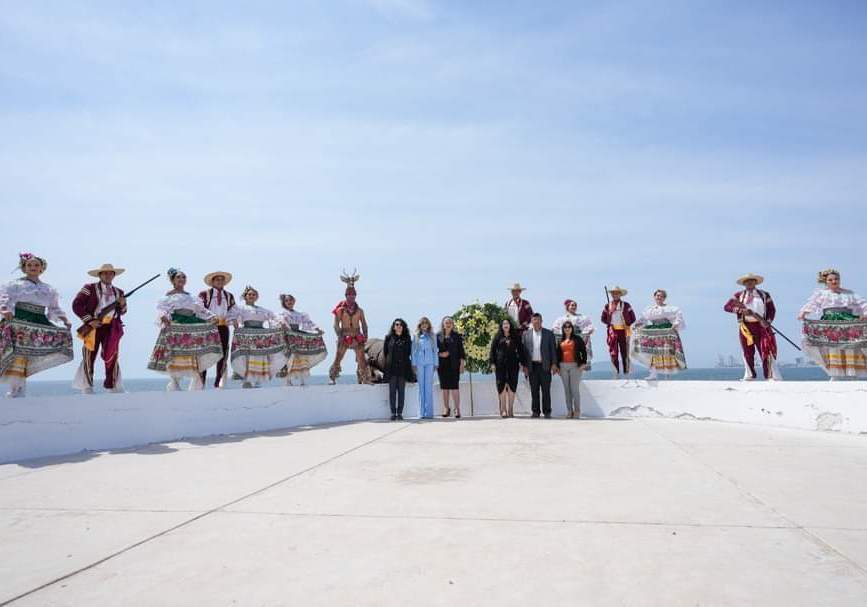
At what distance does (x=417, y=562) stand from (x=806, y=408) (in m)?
7.16

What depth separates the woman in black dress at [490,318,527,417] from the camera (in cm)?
997

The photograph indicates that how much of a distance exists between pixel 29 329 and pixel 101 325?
0.81 metres

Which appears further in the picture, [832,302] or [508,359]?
[508,359]

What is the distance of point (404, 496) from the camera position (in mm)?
4039

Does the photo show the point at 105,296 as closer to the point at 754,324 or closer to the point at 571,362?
the point at 571,362

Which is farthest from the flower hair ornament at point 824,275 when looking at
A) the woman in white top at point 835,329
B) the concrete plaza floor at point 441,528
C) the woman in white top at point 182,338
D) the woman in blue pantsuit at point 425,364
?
the woman in white top at point 182,338

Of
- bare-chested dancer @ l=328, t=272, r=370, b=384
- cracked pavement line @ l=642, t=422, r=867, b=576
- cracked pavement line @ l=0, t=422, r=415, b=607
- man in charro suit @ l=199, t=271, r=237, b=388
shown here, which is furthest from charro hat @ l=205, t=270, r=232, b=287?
cracked pavement line @ l=642, t=422, r=867, b=576

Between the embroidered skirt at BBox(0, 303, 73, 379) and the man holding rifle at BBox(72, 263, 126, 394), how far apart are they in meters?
0.41

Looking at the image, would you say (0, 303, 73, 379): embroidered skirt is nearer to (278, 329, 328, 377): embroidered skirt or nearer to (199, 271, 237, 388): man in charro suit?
(199, 271, 237, 388): man in charro suit

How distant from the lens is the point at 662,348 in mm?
9953

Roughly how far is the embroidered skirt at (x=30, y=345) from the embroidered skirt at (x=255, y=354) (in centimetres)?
239

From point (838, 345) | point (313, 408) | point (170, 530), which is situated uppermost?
point (838, 345)

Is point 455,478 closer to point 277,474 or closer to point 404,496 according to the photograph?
point 404,496

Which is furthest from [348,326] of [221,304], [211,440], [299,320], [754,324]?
[754,324]
